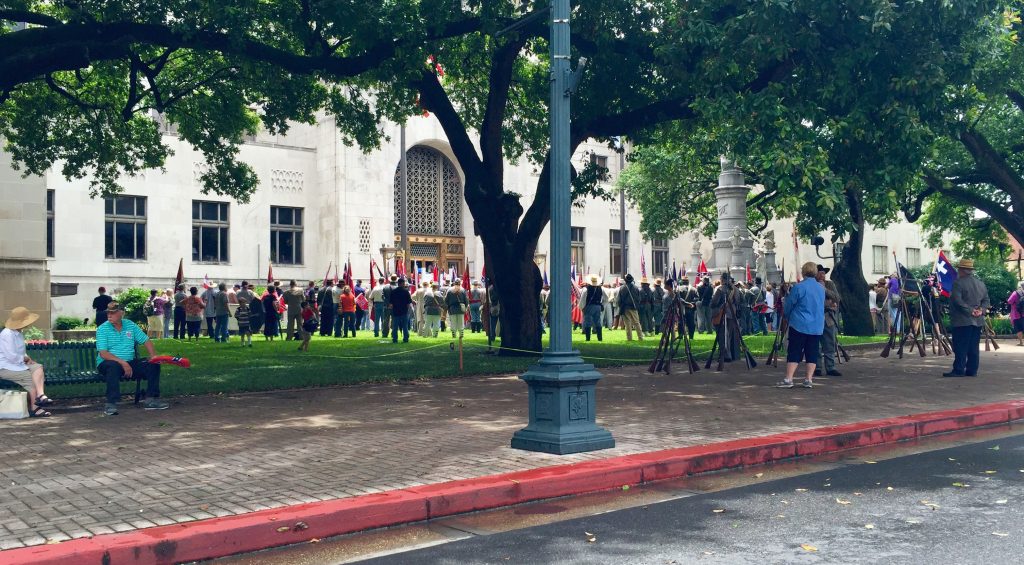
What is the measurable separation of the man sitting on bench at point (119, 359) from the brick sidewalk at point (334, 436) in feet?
0.89

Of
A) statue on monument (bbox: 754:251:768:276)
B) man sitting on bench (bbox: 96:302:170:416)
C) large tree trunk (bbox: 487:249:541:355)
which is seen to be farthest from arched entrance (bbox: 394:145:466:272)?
man sitting on bench (bbox: 96:302:170:416)

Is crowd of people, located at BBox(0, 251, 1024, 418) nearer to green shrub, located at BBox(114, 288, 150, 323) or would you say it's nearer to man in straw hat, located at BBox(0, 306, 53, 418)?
man in straw hat, located at BBox(0, 306, 53, 418)

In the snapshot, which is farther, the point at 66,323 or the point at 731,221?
the point at 66,323

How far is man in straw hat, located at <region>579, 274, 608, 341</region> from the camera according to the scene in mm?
23797

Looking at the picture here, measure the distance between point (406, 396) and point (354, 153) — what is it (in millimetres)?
26526

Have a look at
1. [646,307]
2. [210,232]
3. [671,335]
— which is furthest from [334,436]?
[210,232]

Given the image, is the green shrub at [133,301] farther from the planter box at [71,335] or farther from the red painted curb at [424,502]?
the red painted curb at [424,502]

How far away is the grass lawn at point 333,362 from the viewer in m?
13.9

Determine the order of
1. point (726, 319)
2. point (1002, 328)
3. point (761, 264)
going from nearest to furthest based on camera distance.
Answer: point (726, 319) < point (1002, 328) < point (761, 264)

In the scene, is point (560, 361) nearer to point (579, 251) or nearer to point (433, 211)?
point (433, 211)

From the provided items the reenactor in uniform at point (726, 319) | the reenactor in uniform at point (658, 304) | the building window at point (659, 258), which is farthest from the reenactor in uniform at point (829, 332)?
the building window at point (659, 258)

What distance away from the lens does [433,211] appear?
41.8 m

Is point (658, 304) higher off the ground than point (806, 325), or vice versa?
point (658, 304)

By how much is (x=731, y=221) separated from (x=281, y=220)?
19615mm
